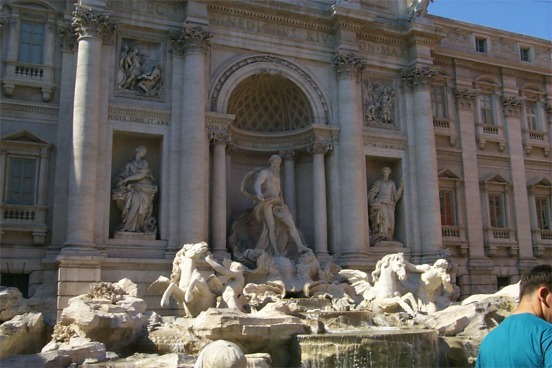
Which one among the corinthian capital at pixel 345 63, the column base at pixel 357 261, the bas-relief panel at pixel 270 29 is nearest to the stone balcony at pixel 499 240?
the column base at pixel 357 261

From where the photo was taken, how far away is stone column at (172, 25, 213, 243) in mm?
18391

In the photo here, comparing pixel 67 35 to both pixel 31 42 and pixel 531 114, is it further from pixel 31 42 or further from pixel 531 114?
pixel 531 114

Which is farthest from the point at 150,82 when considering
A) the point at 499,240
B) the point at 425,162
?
the point at 499,240

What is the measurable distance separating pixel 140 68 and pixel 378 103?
9.13 meters

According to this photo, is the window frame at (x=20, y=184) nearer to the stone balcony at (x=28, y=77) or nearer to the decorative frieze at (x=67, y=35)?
the stone balcony at (x=28, y=77)

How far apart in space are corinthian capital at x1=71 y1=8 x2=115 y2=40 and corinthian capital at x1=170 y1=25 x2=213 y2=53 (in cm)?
231

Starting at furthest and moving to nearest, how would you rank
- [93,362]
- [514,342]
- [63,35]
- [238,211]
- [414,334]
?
[238,211] < [63,35] < [414,334] < [93,362] < [514,342]

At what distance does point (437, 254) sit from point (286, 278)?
20.7ft

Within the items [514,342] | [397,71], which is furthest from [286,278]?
[514,342]

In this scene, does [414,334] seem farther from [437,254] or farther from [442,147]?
[442,147]

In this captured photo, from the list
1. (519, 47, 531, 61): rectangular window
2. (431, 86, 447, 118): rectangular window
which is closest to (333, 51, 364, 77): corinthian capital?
(431, 86, 447, 118): rectangular window

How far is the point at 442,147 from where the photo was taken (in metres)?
24.9

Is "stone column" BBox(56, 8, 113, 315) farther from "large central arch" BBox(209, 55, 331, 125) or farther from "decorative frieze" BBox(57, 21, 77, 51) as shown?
"large central arch" BBox(209, 55, 331, 125)

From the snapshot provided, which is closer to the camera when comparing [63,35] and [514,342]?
[514,342]
